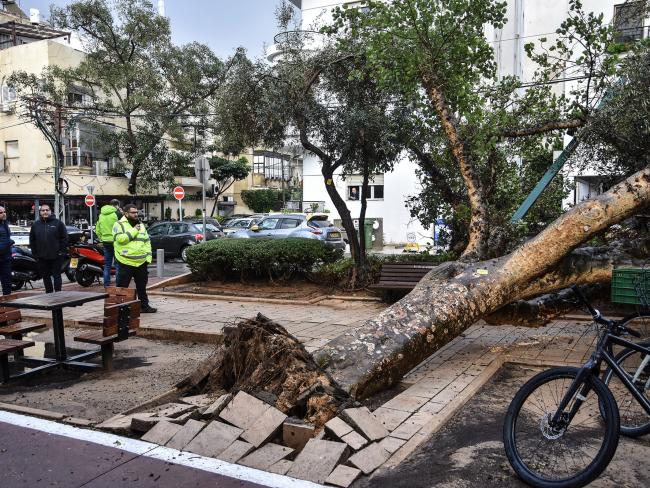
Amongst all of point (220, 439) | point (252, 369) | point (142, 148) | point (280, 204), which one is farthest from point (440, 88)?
point (280, 204)

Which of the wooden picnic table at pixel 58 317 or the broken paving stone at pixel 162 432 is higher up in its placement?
the wooden picnic table at pixel 58 317

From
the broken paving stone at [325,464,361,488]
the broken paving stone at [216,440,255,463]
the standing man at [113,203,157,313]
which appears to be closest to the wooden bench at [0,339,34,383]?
the broken paving stone at [216,440,255,463]

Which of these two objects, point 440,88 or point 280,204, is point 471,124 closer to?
point 440,88

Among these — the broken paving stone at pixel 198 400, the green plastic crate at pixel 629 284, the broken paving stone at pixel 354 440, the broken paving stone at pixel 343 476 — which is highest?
the green plastic crate at pixel 629 284

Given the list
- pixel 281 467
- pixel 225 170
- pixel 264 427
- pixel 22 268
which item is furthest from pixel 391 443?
pixel 225 170

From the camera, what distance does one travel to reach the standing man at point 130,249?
9109 mm

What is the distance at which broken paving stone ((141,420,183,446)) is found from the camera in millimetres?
4191

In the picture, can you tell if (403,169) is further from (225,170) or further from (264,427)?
(264,427)

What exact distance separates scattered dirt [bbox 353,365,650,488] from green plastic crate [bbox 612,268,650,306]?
1537 mm

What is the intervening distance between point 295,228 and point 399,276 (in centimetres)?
1145

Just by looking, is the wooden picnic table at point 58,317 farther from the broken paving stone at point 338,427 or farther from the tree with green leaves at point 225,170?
the tree with green leaves at point 225,170

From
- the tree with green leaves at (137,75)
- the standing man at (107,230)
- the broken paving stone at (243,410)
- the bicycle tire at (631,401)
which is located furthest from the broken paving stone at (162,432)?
the tree with green leaves at (137,75)

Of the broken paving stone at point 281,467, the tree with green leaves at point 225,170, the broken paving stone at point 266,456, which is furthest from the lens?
the tree with green leaves at point 225,170

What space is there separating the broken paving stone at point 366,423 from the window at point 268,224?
A: 17.7 m
